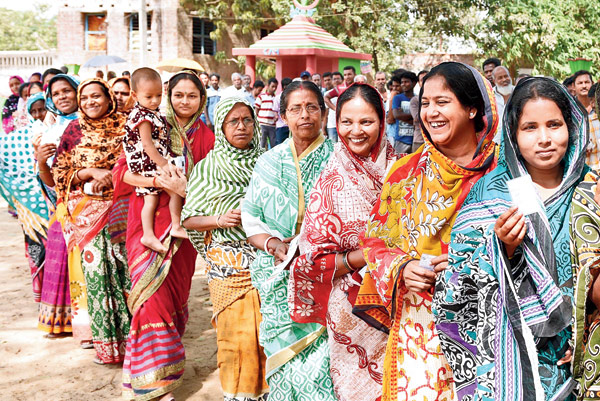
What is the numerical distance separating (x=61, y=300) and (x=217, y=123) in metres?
2.89

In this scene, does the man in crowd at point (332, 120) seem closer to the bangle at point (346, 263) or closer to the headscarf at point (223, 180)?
the headscarf at point (223, 180)

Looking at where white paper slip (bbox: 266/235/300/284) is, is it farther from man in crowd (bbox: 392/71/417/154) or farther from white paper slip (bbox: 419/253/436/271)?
man in crowd (bbox: 392/71/417/154)

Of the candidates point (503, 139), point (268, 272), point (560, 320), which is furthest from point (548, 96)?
point (268, 272)

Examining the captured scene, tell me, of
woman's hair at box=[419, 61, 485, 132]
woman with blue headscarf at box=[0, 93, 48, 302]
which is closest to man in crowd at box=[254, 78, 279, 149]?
woman with blue headscarf at box=[0, 93, 48, 302]

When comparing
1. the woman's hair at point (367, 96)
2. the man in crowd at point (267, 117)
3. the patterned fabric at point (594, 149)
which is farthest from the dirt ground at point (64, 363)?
the man in crowd at point (267, 117)

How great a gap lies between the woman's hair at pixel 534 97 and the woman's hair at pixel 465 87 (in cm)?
22

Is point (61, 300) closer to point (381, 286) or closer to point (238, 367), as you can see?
point (238, 367)

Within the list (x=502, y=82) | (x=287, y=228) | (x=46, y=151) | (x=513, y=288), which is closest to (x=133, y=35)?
(x=502, y=82)

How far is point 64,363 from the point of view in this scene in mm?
5035

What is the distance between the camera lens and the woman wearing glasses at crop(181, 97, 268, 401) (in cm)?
368

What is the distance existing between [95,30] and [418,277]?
92.8 ft

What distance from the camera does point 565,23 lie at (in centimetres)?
2055

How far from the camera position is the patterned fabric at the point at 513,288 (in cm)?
200

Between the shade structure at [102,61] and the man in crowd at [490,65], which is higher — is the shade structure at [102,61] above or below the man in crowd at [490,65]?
above
